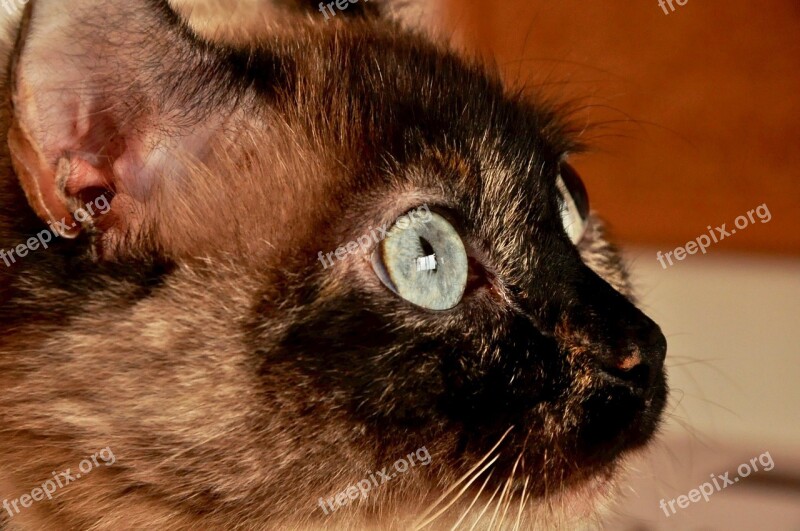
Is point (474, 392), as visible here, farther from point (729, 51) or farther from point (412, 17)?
point (729, 51)

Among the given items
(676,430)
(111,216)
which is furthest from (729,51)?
(111,216)

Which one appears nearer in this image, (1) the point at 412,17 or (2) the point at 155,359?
(2) the point at 155,359

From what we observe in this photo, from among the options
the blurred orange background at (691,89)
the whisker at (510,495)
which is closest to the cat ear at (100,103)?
the whisker at (510,495)
